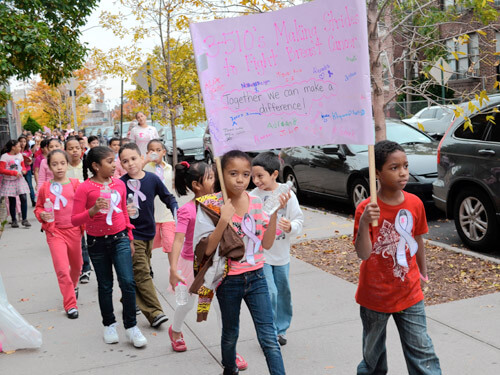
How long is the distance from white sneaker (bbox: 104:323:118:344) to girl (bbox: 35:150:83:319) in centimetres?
87

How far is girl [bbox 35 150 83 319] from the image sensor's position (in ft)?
18.8

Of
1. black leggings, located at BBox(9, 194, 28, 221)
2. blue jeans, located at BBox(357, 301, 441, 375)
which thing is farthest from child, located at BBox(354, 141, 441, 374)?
black leggings, located at BBox(9, 194, 28, 221)

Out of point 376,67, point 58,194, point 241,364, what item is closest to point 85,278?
point 58,194

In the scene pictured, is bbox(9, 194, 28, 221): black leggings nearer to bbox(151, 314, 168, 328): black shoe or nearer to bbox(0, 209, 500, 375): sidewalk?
bbox(0, 209, 500, 375): sidewalk

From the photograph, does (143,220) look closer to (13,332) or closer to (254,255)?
(13,332)

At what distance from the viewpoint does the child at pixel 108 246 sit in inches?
192

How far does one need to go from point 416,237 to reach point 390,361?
1304mm

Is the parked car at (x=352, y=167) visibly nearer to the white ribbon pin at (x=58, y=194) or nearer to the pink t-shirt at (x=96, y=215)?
the white ribbon pin at (x=58, y=194)

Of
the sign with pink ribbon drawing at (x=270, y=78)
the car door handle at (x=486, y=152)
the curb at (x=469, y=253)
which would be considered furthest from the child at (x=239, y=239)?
the car door handle at (x=486, y=152)

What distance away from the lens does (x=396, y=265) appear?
3.26 meters

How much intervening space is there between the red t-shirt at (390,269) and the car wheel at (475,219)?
421 cm

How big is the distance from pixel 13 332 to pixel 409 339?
3.19 metres

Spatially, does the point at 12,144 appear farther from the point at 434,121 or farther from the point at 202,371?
the point at 434,121

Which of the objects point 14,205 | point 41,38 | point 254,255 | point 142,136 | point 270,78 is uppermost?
point 41,38
